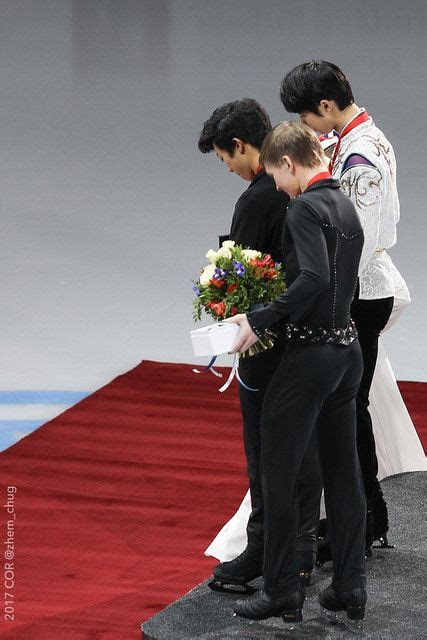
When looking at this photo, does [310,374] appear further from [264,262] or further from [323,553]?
[323,553]

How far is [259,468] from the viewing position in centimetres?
414

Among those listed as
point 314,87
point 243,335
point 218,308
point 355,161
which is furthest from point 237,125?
point 243,335

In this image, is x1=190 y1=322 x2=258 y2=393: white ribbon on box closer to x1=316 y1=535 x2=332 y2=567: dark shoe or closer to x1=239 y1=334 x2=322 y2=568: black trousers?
x1=239 y1=334 x2=322 y2=568: black trousers

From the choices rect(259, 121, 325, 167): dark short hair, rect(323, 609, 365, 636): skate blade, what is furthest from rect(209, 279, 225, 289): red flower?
rect(323, 609, 365, 636): skate blade

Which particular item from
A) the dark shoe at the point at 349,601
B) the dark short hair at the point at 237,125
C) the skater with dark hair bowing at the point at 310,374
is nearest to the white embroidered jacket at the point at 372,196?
the dark short hair at the point at 237,125

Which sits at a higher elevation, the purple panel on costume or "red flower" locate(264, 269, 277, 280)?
the purple panel on costume

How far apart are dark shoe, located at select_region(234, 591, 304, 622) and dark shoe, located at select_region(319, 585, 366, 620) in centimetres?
10

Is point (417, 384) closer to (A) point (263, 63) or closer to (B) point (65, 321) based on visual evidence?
(B) point (65, 321)

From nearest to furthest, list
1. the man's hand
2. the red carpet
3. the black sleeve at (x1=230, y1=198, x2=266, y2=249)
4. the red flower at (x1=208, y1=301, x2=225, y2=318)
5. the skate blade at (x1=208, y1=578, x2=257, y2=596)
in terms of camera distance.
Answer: the man's hand → the red flower at (x1=208, y1=301, x2=225, y2=318) → the black sleeve at (x1=230, y1=198, x2=266, y2=249) → the skate blade at (x1=208, y1=578, x2=257, y2=596) → the red carpet

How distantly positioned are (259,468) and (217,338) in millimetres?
618

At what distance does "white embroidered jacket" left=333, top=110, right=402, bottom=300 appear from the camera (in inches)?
166

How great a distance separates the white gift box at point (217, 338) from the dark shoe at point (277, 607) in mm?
738

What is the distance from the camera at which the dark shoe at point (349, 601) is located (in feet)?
12.7

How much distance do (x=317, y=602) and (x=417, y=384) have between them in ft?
9.99
